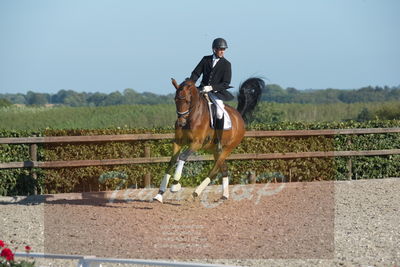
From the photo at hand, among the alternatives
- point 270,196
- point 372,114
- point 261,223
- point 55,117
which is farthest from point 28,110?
point 261,223

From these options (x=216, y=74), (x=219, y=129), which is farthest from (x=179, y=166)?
(x=216, y=74)

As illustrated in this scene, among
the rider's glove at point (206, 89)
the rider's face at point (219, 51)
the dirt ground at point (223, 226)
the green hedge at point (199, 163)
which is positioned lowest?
the dirt ground at point (223, 226)

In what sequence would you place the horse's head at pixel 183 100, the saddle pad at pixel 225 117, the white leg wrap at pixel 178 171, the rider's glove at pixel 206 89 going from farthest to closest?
the saddle pad at pixel 225 117 → the rider's glove at pixel 206 89 → the white leg wrap at pixel 178 171 → the horse's head at pixel 183 100

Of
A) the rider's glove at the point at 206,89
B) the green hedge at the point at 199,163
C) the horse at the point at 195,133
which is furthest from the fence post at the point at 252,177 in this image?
the rider's glove at the point at 206,89

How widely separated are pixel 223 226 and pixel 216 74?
8.52 feet

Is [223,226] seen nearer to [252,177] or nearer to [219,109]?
[219,109]

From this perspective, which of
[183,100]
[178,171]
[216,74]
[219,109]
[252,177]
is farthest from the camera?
[252,177]

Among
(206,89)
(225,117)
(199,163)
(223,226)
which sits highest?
(206,89)

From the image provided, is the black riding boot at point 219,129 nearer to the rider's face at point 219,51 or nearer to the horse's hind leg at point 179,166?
the horse's hind leg at point 179,166

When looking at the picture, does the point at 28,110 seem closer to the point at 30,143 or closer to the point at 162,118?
the point at 162,118

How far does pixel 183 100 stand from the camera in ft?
30.6

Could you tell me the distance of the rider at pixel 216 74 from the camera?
10.1m

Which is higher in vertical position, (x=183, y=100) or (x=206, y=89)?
(x=206, y=89)

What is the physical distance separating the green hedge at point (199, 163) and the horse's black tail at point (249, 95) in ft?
6.01
